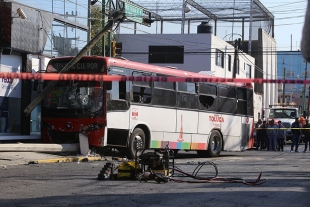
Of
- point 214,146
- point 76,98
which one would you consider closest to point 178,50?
point 214,146

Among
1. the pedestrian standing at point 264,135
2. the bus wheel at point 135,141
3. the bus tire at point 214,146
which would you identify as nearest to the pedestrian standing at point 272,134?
the pedestrian standing at point 264,135

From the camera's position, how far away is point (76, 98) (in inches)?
758

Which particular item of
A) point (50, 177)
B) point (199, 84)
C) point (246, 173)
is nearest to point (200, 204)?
point (50, 177)

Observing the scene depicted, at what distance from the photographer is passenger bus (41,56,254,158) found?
1908 cm

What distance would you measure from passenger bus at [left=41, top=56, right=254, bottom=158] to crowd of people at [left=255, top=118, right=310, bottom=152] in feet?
24.3

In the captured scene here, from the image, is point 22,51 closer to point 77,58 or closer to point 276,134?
point 77,58

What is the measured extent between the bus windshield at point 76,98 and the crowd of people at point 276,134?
1417 centimetres

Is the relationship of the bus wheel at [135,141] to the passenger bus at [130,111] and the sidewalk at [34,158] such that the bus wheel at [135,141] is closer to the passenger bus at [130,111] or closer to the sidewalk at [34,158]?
the passenger bus at [130,111]

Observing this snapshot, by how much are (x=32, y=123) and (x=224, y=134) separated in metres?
7.61

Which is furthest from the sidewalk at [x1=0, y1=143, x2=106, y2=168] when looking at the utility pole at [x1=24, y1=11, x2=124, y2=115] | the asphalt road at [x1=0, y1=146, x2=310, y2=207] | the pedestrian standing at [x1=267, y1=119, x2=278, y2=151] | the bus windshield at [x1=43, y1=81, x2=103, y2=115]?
the pedestrian standing at [x1=267, y1=119, x2=278, y2=151]

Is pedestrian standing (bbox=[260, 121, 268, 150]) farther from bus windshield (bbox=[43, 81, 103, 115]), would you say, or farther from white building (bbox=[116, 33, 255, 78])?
bus windshield (bbox=[43, 81, 103, 115])

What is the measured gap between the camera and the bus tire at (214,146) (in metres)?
23.7

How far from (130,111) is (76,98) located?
5.86 feet

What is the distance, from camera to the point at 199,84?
76.0 feet
